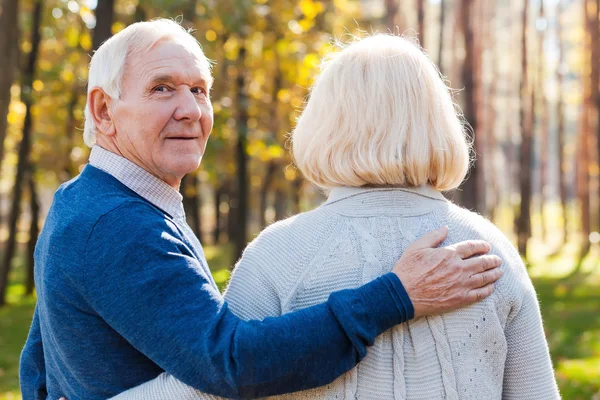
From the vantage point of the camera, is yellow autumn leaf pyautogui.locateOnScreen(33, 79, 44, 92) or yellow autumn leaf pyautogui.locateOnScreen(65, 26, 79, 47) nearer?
yellow autumn leaf pyautogui.locateOnScreen(65, 26, 79, 47)

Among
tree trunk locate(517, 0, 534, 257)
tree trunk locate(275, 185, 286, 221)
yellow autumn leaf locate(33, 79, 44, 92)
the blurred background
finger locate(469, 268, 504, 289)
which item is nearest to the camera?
finger locate(469, 268, 504, 289)

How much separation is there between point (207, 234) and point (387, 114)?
36034 mm

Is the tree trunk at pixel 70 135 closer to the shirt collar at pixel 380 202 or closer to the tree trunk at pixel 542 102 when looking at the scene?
the shirt collar at pixel 380 202

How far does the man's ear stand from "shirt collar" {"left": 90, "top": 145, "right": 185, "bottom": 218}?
0.07 meters

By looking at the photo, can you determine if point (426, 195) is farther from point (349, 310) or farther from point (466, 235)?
point (349, 310)

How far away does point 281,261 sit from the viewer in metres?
2.19

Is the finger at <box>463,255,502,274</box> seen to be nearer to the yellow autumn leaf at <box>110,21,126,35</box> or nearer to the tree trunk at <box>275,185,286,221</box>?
the yellow autumn leaf at <box>110,21,126,35</box>

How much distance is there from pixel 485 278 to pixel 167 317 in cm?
93

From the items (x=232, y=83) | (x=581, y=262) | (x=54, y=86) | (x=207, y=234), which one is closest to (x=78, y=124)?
(x=54, y=86)

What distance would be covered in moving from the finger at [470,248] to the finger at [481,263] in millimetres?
18

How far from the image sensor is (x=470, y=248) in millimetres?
2191

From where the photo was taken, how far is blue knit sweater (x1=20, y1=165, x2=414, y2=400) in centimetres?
195

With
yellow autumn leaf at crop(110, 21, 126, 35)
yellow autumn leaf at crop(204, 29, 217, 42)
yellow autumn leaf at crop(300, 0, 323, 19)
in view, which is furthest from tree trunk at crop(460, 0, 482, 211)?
yellow autumn leaf at crop(110, 21, 126, 35)

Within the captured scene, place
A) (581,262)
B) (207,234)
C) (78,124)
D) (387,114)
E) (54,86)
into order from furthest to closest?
(207,234)
(581,262)
(78,124)
(54,86)
(387,114)
